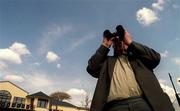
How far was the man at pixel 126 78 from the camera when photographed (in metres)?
2.46

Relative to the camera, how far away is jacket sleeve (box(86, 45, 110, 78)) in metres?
2.90

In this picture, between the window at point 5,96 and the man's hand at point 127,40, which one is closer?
the man's hand at point 127,40

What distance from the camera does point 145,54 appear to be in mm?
2732

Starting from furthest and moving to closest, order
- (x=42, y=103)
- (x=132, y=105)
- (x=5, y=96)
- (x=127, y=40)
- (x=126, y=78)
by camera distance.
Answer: (x=42, y=103) < (x=5, y=96) < (x=127, y=40) < (x=126, y=78) < (x=132, y=105)

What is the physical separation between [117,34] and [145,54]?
1.27ft

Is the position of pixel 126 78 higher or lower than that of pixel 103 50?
lower

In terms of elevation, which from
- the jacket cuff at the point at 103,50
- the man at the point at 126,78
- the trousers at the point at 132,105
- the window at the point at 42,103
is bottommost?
the trousers at the point at 132,105

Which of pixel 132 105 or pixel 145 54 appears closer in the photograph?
pixel 132 105

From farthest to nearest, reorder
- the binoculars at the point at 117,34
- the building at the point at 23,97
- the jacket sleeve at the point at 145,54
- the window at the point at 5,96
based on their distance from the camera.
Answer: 1. the building at the point at 23,97
2. the window at the point at 5,96
3. the binoculars at the point at 117,34
4. the jacket sleeve at the point at 145,54

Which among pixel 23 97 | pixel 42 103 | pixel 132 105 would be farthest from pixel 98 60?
pixel 23 97

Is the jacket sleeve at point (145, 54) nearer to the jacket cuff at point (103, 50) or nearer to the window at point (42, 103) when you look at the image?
the jacket cuff at point (103, 50)

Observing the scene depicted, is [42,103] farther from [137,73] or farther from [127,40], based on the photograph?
[137,73]

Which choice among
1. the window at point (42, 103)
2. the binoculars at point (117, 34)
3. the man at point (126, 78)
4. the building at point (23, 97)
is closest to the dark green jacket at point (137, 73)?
the man at point (126, 78)

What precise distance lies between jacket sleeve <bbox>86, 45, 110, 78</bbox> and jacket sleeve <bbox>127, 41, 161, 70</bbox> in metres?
0.29
